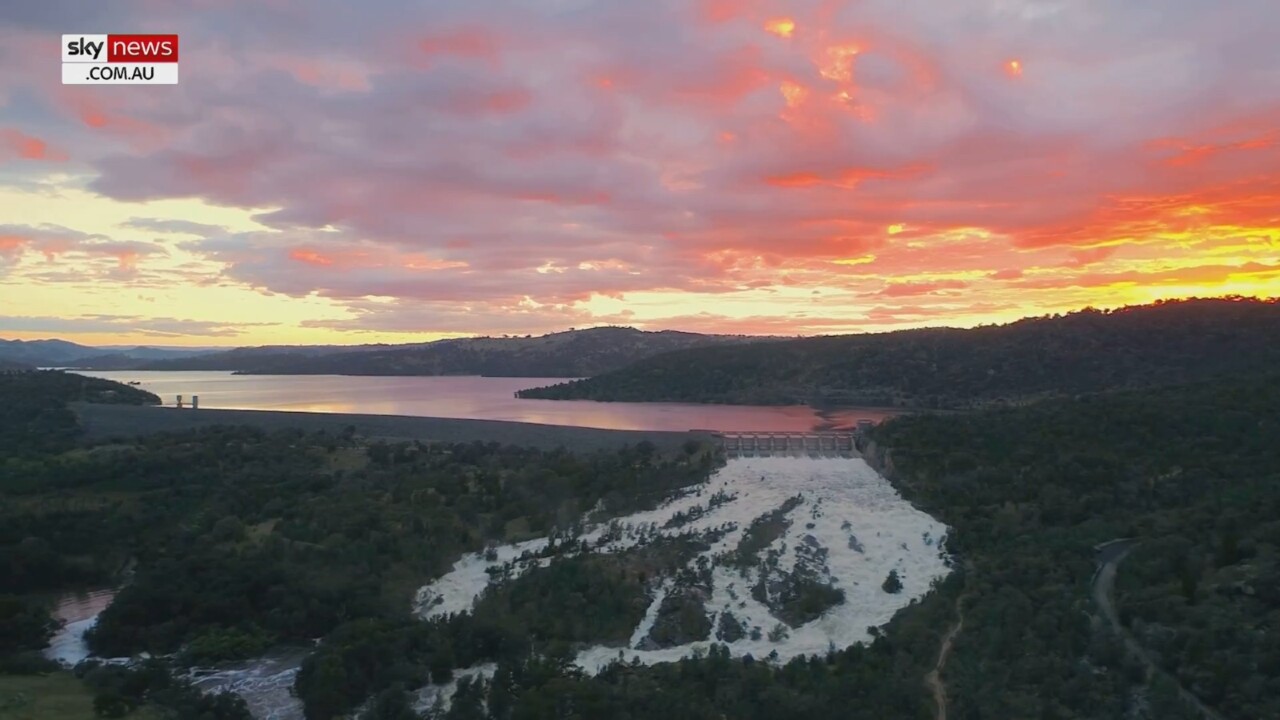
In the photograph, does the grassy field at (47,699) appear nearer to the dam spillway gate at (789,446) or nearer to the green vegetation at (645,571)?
the green vegetation at (645,571)

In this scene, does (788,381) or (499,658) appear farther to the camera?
(788,381)

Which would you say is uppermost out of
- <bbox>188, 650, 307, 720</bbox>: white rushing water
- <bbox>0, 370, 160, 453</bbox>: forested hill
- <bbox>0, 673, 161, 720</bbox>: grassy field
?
<bbox>0, 370, 160, 453</bbox>: forested hill

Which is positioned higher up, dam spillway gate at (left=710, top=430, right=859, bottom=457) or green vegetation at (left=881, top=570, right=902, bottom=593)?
dam spillway gate at (left=710, top=430, right=859, bottom=457)

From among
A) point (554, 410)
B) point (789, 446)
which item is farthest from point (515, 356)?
point (789, 446)

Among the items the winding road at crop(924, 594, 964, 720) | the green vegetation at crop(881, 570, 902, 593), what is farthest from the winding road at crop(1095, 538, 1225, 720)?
the green vegetation at crop(881, 570, 902, 593)

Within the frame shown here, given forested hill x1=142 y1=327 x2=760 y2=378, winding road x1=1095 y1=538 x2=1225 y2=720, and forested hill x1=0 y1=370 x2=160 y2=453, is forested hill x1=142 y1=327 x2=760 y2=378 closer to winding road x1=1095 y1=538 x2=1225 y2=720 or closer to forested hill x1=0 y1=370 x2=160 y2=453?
forested hill x1=0 y1=370 x2=160 y2=453

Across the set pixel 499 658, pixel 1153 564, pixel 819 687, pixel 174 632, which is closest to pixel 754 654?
pixel 819 687

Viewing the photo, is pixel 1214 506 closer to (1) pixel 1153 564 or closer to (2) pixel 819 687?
(1) pixel 1153 564
